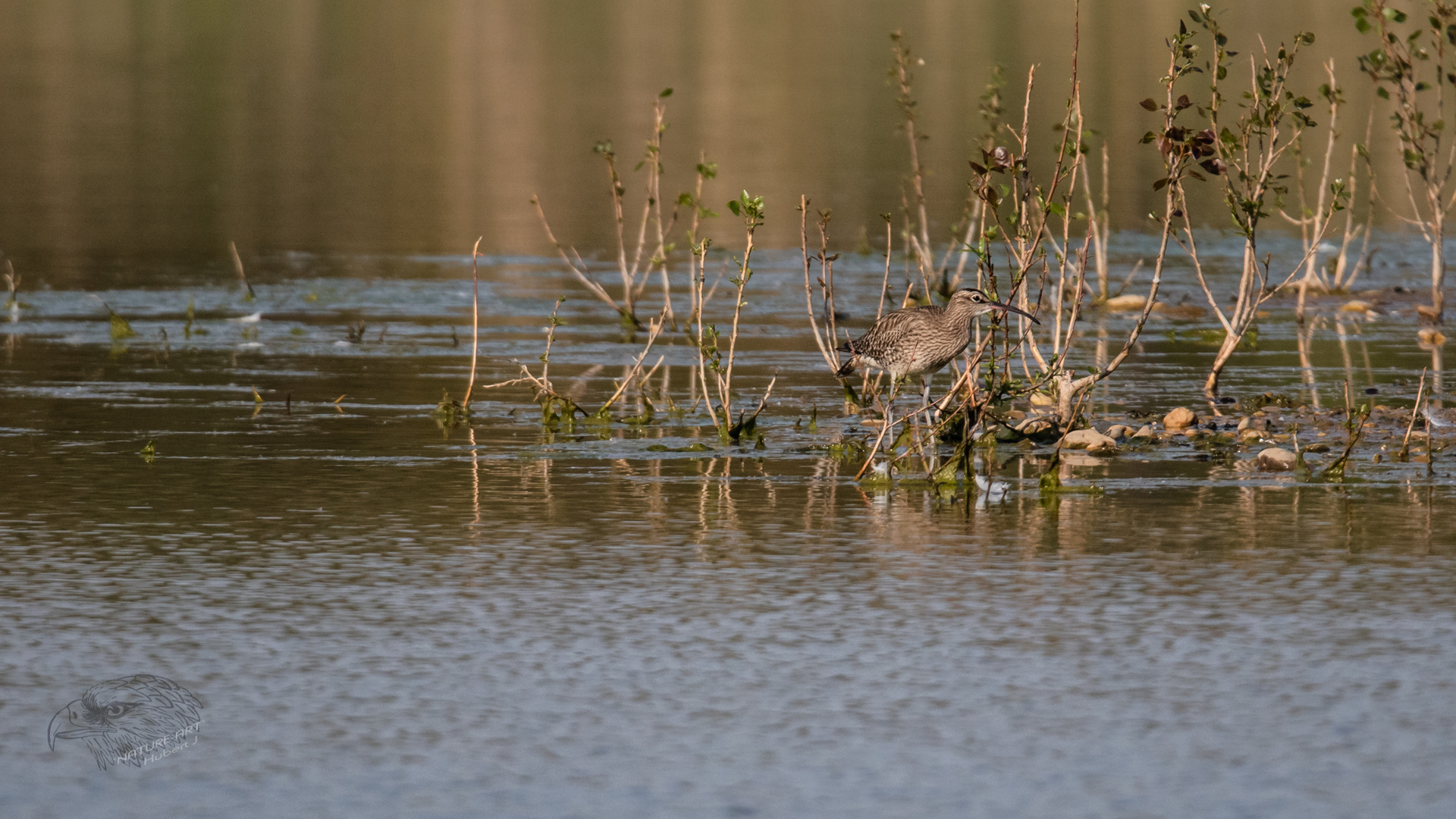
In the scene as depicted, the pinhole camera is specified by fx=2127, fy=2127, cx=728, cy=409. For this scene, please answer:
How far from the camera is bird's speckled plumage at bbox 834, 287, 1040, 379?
12.5 metres

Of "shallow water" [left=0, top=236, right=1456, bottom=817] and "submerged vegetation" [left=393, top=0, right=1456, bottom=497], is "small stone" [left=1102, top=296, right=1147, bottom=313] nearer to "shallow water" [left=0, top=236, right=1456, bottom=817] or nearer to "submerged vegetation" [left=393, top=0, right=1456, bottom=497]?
"submerged vegetation" [left=393, top=0, right=1456, bottom=497]

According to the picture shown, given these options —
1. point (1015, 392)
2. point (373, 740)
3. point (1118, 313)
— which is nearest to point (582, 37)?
point (1118, 313)

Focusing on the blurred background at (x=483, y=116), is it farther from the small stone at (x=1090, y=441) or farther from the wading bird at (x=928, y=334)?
the small stone at (x=1090, y=441)

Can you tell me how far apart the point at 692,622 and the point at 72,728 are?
2.35 metres

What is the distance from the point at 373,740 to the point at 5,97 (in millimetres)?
45251

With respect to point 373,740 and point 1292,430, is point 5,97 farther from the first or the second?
point 373,740

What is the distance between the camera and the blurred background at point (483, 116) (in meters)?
27.2

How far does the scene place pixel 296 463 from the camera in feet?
37.7

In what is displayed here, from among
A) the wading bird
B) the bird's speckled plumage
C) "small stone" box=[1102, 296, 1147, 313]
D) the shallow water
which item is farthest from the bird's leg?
"small stone" box=[1102, 296, 1147, 313]

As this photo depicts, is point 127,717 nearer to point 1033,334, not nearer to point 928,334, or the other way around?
point 928,334

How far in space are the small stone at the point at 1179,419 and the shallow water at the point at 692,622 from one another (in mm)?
708

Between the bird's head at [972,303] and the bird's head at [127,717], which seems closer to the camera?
the bird's head at [127,717]

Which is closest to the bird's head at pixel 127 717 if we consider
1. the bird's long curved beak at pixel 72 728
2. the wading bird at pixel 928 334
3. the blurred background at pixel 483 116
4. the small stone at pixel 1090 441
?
the bird's long curved beak at pixel 72 728

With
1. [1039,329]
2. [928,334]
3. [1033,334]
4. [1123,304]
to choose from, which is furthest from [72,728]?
[1123,304]
